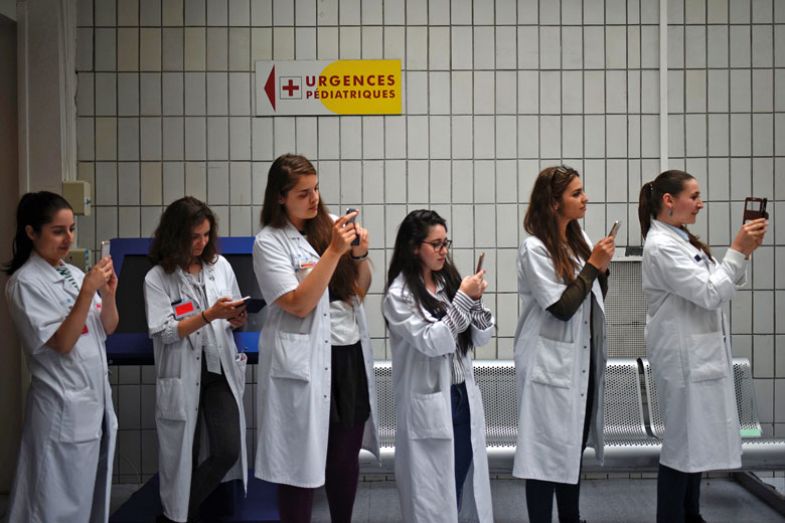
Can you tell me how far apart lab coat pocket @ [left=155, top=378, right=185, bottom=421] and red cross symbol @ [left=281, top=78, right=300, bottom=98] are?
6.21 feet

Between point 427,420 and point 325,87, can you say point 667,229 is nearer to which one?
point 427,420

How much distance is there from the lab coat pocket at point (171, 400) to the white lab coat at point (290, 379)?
484mm

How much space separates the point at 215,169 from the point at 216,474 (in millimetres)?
1882

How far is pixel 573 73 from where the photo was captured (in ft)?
15.5

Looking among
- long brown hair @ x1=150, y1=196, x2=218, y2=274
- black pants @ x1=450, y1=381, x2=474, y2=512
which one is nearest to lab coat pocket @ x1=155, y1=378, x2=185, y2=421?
long brown hair @ x1=150, y1=196, x2=218, y2=274

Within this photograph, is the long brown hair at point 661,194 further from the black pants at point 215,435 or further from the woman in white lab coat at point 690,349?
the black pants at point 215,435

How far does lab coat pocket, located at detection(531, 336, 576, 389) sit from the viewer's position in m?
3.26

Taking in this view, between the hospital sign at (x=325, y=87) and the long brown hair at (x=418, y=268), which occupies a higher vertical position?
the hospital sign at (x=325, y=87)

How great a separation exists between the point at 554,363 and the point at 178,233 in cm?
167

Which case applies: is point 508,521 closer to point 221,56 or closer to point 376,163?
point 376,163

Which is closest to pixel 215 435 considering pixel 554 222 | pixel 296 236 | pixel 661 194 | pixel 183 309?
pixel 183 309

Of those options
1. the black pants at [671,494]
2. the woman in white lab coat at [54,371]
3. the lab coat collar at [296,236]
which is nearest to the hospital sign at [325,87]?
the lab coat collar at [296,236]

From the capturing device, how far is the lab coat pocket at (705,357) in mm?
3352

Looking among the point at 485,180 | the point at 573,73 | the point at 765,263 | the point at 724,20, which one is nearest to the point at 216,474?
the point at 485,180
